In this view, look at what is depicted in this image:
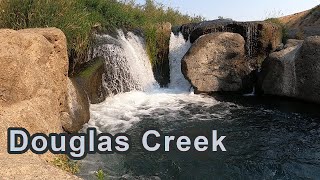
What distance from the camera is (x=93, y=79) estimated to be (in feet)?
30.4

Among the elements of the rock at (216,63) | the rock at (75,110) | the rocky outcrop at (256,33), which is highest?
the rocky outcrop at (256,33)

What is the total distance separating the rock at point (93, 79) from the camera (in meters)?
8.87

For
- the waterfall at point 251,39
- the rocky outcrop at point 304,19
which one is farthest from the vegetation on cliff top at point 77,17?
the rocky outcrop at point 304,19

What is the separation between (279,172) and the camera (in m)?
5.89

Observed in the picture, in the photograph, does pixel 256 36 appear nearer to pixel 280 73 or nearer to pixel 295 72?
pixel 280 73

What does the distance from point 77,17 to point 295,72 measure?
601cm

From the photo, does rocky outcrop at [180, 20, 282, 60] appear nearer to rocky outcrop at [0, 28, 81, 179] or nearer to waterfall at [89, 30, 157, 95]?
waterfall at [89, 30, 157, 95]

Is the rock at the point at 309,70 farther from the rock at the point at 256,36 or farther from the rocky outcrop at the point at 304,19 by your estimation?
the rocky outcrop at the point at 304,19

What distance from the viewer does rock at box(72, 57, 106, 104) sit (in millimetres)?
8867

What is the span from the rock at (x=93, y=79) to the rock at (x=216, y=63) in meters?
2.72

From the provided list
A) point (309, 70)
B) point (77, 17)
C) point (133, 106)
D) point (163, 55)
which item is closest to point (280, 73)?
point (309, 70)

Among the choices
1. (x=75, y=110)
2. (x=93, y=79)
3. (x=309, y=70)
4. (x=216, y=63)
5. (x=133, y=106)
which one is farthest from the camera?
(x=216, y=63)

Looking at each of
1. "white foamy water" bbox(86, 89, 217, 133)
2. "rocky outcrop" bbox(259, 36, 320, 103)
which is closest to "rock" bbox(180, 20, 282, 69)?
"rocky outcrop" bbox(259, 36, 320, 103)

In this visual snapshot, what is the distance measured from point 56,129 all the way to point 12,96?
1.11m
